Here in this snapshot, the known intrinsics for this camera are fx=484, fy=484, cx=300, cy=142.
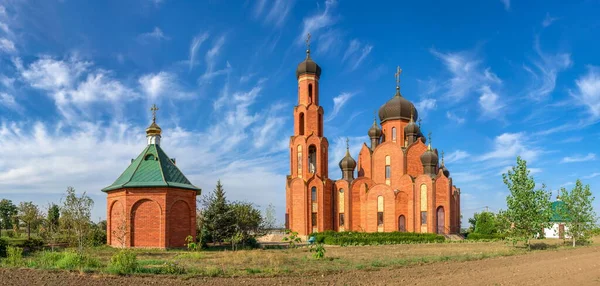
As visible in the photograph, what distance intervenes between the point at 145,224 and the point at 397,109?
2875 centimetres

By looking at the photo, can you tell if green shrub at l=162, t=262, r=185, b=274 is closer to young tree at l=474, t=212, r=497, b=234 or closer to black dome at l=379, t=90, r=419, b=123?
black dome at l=379, t=90, r=419, b=123

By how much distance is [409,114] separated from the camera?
48.7 m

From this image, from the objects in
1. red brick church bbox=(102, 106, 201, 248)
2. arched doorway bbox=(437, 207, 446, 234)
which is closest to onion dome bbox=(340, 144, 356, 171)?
arched doorway bbox=(437, 207, 446, 234)

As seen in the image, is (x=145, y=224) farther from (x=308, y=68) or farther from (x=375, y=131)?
(x=375, y=131)

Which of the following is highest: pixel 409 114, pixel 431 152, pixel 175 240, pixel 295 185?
pixel 409 114

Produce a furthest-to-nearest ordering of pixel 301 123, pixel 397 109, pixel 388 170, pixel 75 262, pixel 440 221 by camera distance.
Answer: pixel 397 109 → pixel 388 170 → pixel 301 123 → pixel 440 221 → pixel 75 262

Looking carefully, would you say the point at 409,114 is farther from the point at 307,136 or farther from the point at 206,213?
the point at 206,213

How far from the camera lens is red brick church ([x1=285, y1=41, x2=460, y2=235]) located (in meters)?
41.8

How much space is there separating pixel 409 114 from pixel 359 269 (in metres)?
33.3

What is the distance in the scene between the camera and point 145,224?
28.0 meters

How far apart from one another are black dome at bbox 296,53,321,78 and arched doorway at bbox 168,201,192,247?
1921 centimetres

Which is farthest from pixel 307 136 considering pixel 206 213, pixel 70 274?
pixel 70 274

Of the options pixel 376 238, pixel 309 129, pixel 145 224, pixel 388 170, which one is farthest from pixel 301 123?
pixel 145 224

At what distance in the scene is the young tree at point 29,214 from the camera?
1773 inches
